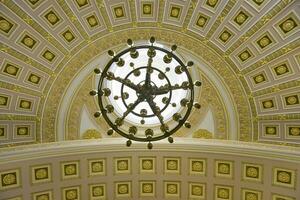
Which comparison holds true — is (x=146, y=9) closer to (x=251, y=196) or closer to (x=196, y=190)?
(x=196, y=190)

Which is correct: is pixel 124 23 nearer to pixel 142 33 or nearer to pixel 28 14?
pixel 142 33

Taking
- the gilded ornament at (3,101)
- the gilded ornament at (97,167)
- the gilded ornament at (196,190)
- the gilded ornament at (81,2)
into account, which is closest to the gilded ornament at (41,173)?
the gilded ornament at (97,167)

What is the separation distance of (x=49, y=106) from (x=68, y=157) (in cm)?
192

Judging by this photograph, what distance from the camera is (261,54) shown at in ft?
37.6

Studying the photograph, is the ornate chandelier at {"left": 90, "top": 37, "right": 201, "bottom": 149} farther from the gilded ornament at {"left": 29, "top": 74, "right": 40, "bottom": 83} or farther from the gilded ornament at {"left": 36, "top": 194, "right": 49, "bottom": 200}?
the gilded ornament at {"left": 36, "top": 194, "right": 49, "bottom": 200}

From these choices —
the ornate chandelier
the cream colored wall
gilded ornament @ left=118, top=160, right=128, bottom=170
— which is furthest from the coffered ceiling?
gilded ornament @ left=118, top=160, right=128, bottom=170

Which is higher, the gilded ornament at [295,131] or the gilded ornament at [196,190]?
the gilded ornament at [295,131]

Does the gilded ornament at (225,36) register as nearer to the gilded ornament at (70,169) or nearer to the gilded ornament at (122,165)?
the gilded ornament at (122,165)

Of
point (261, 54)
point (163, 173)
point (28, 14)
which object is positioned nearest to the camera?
point (28, 14)

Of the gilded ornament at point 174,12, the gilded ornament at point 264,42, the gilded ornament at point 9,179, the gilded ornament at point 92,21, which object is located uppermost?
the gilded ornament at point 174,12

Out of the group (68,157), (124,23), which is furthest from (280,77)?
(68,157)

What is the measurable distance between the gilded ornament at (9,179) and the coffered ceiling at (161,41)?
3.74 feet

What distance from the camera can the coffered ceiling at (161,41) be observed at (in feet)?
35.1

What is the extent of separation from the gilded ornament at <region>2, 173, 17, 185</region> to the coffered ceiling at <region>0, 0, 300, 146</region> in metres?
1.14
